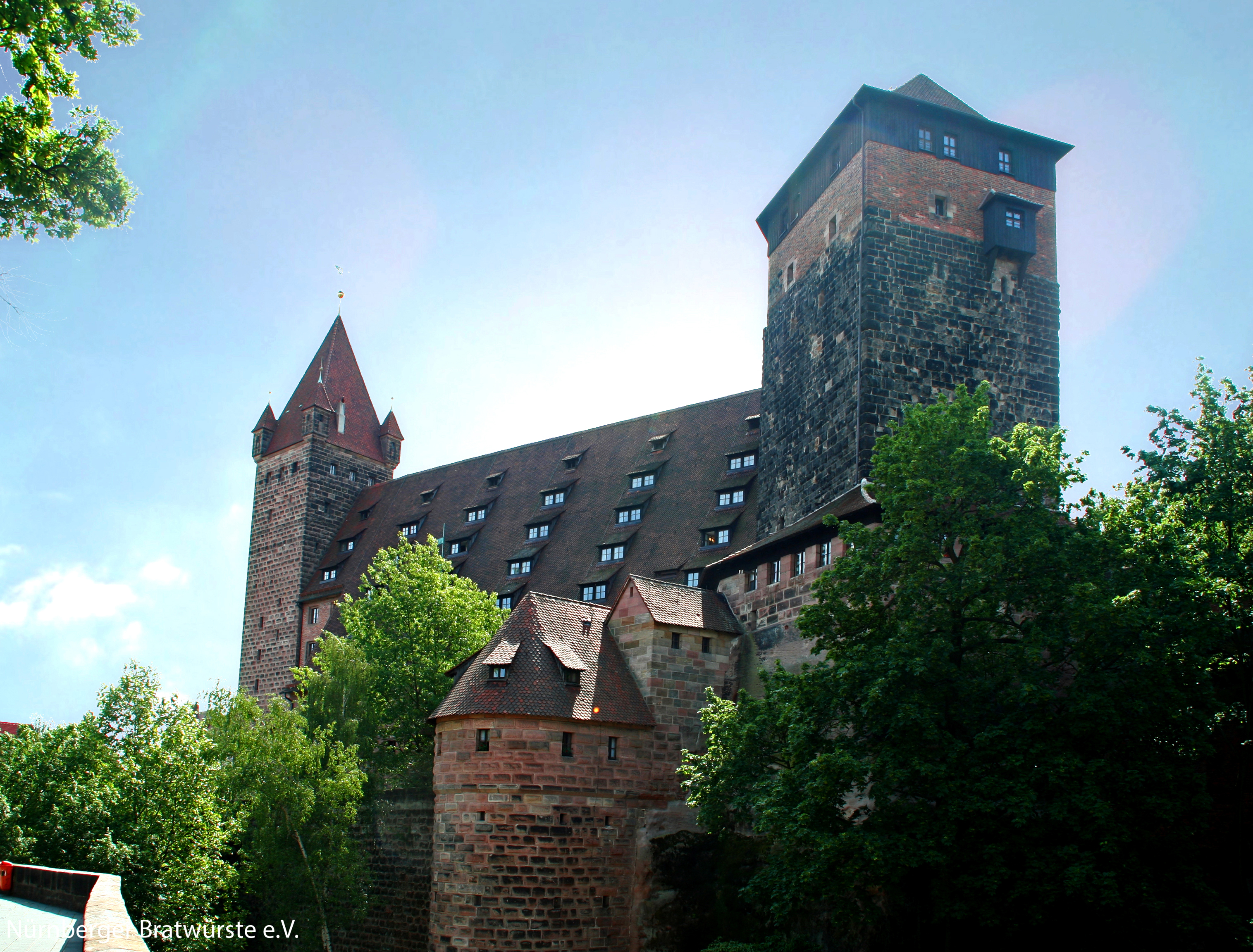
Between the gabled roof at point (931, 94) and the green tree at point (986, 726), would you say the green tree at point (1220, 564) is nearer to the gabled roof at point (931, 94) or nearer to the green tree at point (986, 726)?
the green tree at point (986, 726)

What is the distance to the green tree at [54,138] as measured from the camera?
11000 millimetres

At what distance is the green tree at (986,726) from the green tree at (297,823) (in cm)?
1059

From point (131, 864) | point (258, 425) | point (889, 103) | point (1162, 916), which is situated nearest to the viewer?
point (1162, 916)

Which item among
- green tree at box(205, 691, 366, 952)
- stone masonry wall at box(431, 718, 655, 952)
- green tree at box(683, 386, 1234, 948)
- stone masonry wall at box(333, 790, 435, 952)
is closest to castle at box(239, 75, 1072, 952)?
stone masonry wall at box(431, 718, 655, 952)

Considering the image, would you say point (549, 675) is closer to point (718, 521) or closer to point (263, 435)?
point (718, 521)

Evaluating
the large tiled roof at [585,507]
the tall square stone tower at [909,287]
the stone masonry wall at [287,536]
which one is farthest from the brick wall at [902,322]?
the stone masonry wall at [287,536]

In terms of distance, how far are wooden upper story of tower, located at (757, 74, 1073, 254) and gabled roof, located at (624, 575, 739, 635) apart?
10283 mm

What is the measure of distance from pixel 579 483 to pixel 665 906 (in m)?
19.6

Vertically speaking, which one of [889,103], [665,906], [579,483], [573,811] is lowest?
[665,906]

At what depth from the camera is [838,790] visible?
16.7 m

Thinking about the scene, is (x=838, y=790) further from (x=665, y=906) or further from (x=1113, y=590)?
(x=665, y=906)

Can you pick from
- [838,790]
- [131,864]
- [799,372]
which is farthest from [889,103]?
[131,864]

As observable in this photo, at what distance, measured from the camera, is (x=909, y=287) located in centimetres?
2698

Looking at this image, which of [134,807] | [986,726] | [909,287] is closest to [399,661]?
[134,807]
